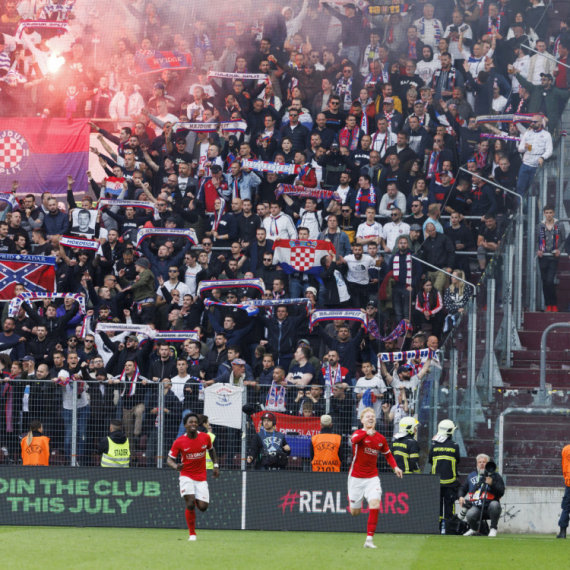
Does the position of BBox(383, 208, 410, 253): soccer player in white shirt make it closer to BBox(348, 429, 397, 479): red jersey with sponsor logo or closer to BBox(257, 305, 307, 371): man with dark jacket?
BBox(257, 305, 307, 371): man with dark jacket

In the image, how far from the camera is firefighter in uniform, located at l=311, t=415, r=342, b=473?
49.0 ft

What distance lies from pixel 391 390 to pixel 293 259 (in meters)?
4.54

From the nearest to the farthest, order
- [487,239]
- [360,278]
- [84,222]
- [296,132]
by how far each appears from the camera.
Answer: [487,239] → [360,278] → [84,222] → [296,132]

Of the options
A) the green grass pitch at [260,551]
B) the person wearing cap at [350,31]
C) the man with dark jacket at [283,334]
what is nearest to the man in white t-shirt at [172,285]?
the man with dark jacket at [283,334]

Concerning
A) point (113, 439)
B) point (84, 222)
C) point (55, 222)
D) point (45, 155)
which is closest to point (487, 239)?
point (113, 439)

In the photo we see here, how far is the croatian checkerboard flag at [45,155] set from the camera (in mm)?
23906

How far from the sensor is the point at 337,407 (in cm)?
1512

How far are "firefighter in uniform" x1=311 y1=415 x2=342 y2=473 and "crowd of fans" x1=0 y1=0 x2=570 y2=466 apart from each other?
221mm

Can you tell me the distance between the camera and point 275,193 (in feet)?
67.3

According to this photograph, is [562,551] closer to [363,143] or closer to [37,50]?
[363,143]

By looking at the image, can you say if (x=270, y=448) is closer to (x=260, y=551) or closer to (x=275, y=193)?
(x=260, y=551)

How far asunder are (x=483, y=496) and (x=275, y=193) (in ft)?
27.2

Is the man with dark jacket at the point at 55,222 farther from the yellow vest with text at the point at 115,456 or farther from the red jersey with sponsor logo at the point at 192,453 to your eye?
the red jersey with sponsor logo at the point at 192,453

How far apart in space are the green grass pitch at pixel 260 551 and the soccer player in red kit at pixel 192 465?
464 millimetres
